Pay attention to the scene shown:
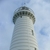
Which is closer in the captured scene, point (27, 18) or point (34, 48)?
point (34, 48)

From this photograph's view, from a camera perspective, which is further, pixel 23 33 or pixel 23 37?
pixel 23 33

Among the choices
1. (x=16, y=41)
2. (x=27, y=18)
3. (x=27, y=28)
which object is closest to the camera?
(x=16, y=41)

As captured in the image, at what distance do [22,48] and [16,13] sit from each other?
902 centimetres

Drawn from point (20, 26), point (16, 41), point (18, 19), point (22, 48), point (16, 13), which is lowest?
point (22, 48)

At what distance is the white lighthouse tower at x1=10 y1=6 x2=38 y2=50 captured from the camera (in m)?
19.9

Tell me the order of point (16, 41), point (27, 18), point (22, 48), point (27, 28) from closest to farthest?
1. point (22, 48)
2. point (16, 41)
3. point (27, 28)
4. point (27, 18)

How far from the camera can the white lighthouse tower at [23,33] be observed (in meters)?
19.9

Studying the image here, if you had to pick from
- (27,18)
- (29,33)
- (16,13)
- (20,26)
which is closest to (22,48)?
(29,33)

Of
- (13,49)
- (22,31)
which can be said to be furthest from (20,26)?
(13,49)

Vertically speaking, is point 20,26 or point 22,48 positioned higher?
point 20,26

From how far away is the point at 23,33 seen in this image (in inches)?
838

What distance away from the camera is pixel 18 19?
24.5m

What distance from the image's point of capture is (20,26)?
2270 centimetres

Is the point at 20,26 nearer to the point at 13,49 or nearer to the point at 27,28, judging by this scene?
the point at 27,28
